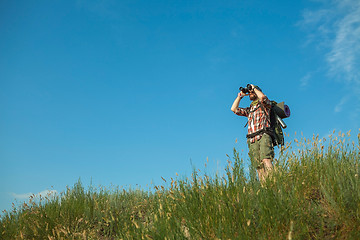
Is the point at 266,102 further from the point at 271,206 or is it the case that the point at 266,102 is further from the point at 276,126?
the point at 271,206

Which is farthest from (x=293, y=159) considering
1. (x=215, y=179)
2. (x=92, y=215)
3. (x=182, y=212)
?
(x=92, y=215)

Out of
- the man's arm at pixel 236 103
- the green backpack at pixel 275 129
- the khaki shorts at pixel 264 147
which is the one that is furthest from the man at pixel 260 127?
the man's arm at pixel 236 103

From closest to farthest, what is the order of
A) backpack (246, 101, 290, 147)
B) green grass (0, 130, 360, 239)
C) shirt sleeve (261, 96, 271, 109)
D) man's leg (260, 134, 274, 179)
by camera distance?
green grass (0, 130, 360, 239) → man's leg (260, 134, 274, 179) → backpack (246, 101, 290, 147) → shirt sleeve (261, 96, 271, 109)

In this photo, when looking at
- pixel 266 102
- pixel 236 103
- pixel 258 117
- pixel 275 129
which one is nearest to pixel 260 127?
pixel 258 117

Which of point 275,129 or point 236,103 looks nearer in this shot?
point 275,129

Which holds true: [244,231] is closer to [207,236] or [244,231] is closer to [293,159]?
[207,236]

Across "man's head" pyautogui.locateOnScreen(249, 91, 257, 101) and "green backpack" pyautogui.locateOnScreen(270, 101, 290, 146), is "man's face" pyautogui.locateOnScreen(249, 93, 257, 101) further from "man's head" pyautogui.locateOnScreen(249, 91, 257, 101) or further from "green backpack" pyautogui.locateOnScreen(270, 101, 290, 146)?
"green backpack" pyautogui.locateOnScreen(270, 101, 290, 146)

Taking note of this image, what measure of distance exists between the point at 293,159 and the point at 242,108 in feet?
7.90

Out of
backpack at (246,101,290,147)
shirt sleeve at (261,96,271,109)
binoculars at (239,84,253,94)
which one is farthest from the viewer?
binoculars at (239,84,253,94)

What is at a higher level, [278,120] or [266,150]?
[278,120]

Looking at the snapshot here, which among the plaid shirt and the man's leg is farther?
the plaid shirt

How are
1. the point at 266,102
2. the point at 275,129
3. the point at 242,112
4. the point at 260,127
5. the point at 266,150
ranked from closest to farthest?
the point at 266,150, the point at 260,127, the point at 275,129, the point at 266,102, the point at 242,112

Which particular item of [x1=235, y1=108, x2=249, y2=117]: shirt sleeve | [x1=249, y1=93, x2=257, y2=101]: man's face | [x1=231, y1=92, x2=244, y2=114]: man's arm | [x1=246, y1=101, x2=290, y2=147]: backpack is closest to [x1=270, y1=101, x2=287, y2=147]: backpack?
[x1=246, y1=101, x2=290, y2=147]: backpack

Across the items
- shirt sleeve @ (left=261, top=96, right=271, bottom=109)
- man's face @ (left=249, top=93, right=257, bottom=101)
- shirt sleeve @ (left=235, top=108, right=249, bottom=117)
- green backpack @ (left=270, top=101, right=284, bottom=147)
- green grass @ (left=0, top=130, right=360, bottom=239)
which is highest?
man's face @ (left=249, top=93, right=257, bottom=101)
